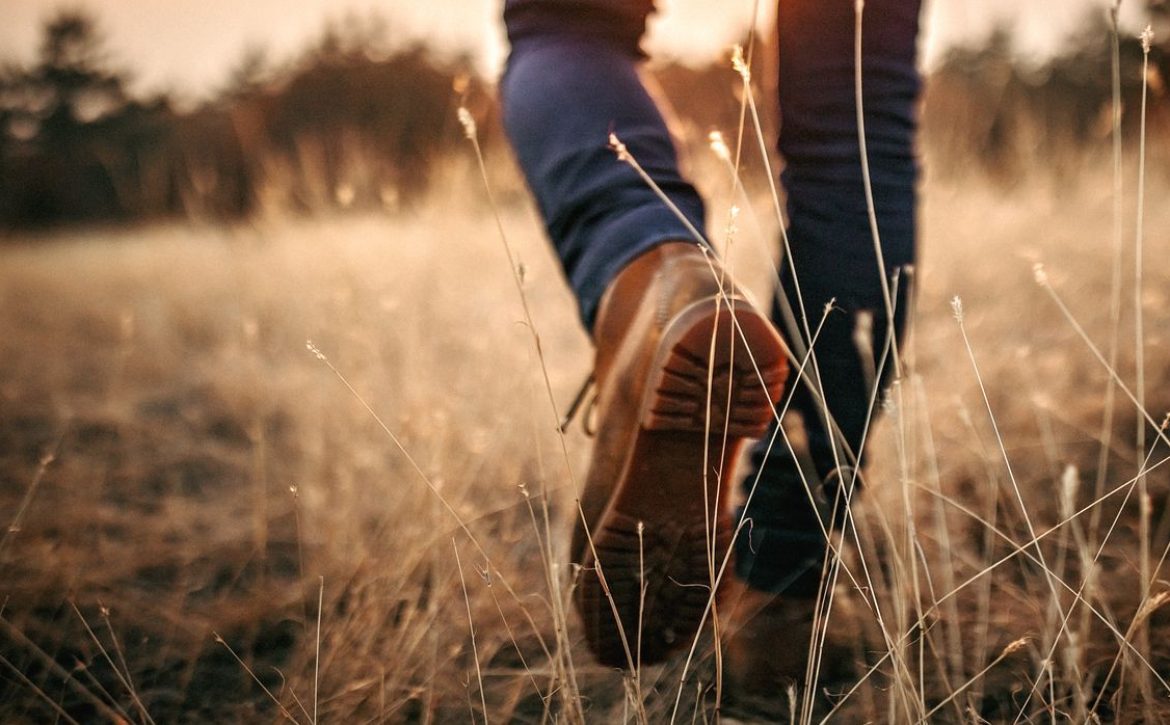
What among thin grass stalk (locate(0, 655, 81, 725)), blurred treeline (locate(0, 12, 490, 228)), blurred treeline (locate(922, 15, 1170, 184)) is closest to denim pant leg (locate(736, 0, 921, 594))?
thin grass stalk (locate(0, 655, 81, 725))

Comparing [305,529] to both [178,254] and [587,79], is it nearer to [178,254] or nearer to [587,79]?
[587,79]

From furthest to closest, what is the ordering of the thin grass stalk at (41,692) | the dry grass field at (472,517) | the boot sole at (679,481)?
the dry grass field at (472,517) → the boot sole at (679,481) → the thin grass stalk at (41,692)

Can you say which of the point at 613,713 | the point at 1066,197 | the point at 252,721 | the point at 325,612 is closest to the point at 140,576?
the point at 325,612

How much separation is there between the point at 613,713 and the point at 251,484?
1.09 metres

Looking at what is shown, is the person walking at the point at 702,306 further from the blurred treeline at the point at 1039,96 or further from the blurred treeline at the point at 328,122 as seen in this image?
the blurred treeline at the point at 1039,96

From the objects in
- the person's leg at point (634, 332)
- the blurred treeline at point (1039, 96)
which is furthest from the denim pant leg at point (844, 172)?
the blurred treeline at point (1039, 96)

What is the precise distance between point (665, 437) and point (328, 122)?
42.3 feet

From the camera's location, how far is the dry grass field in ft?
2.75

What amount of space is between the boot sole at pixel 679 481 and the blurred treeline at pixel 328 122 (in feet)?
7.25

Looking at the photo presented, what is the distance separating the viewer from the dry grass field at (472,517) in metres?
0.84

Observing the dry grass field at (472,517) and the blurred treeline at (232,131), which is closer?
the dry grass field at (472,517)

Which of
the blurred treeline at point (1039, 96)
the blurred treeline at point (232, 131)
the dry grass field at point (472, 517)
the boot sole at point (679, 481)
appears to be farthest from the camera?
the blurred treeline at point (232, 131)

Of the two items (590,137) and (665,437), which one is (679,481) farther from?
(590,137)

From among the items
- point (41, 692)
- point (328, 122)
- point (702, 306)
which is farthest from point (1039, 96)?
point (41, 692)
